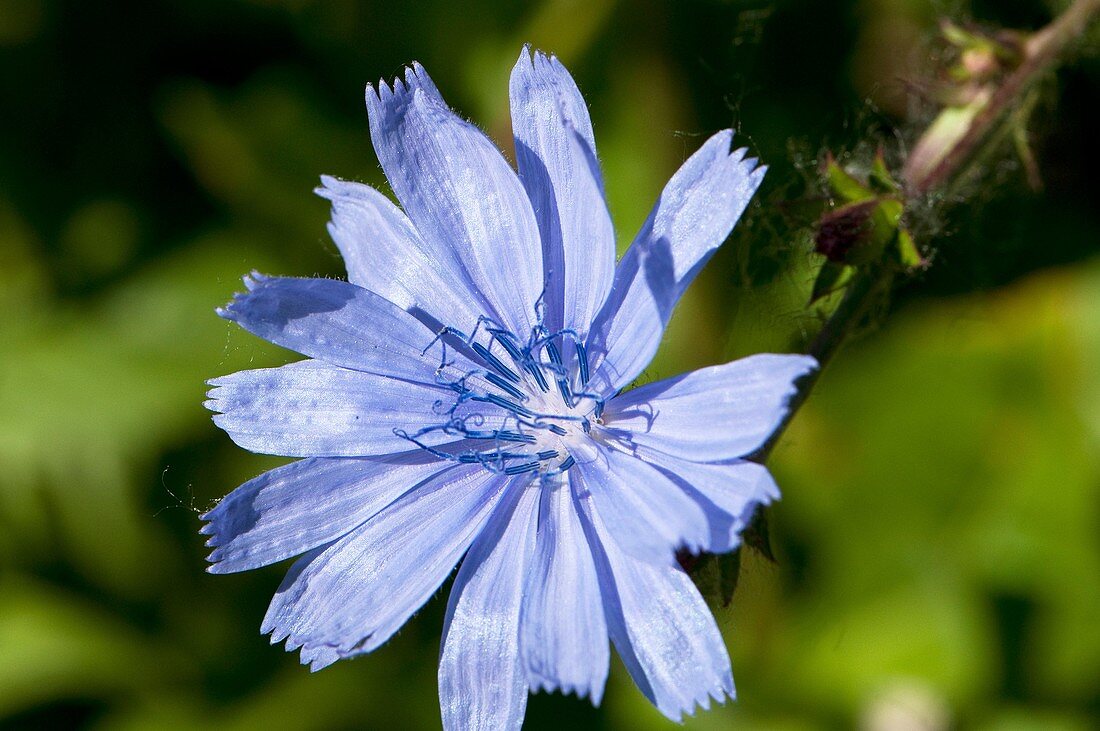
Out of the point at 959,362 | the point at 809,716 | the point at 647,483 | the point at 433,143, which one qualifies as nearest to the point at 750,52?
the point at 959,362

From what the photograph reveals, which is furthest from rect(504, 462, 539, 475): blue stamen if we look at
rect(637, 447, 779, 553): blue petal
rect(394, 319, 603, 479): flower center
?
rect(637, 447, 779, 553): blue petal

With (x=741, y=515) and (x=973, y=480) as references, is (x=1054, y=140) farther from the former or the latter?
(x=741, y=515)

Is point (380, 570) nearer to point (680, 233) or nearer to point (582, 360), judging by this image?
point (582, 360)

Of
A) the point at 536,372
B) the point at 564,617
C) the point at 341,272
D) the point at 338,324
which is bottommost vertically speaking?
the point at 564,617

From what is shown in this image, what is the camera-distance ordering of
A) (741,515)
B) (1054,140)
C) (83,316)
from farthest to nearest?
(83,316) < (1054,140) < (741,515)

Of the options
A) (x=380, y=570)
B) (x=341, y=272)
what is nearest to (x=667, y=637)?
(x=380, y=570)

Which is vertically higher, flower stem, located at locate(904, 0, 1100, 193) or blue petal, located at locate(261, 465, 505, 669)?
blue petal, located at locate(261, 465, 505, 669)

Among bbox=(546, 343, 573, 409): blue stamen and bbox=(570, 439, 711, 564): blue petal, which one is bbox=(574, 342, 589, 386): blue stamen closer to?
bbox=(546, 343, 573, 409): blue stamen
